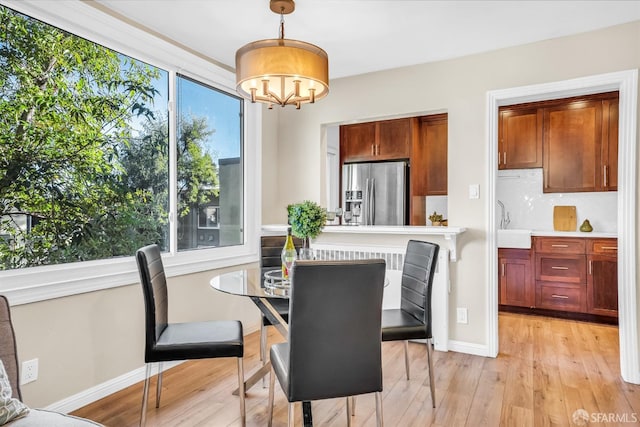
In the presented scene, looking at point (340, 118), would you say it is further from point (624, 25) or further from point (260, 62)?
point (624, 25)

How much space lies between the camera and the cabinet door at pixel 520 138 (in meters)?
4.48

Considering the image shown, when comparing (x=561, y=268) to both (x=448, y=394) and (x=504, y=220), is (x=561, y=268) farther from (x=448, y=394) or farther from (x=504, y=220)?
(x=448, y=394)

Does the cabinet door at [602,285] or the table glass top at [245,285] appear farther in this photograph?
the cabinet door at [602,285]

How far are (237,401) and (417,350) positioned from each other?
156 cm

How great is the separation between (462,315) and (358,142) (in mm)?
2618

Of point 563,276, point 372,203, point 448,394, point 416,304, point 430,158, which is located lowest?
point 448,394

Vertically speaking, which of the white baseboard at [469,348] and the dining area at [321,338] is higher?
the dining area at [321,338]

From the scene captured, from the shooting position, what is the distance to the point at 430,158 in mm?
4727

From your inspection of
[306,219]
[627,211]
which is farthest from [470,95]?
[306,219]

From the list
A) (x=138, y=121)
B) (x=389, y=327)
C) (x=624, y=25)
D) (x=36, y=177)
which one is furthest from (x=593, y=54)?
(x=36, y=177)

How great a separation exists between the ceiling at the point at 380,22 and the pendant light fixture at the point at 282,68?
0.60 metres

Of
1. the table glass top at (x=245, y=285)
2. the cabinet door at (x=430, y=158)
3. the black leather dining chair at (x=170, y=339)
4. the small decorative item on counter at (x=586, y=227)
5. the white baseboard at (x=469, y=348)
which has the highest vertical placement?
the cabinet door at (x=430, y=158)

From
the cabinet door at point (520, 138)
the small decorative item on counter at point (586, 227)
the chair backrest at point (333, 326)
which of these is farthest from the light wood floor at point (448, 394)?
the cabinet door at point (520, 138)

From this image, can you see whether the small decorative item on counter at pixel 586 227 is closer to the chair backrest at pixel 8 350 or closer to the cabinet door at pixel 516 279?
the cabinet door at pixel 516 279
